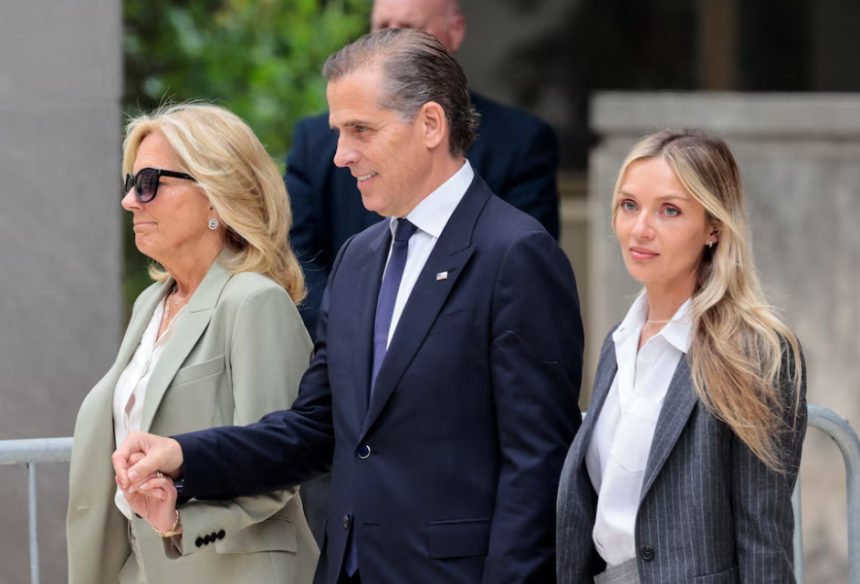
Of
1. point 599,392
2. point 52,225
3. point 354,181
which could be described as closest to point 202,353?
point 599,392

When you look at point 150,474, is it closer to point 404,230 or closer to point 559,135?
point 404,230

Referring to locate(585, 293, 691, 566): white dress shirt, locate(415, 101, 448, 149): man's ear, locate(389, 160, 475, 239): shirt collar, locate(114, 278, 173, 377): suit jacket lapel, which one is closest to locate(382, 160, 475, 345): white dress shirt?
locate(389, 160, 475, 239): shirt collar

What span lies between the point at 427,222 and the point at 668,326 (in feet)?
1.90

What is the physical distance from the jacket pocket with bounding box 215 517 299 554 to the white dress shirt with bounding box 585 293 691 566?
82 cm

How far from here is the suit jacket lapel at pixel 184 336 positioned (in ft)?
10.1

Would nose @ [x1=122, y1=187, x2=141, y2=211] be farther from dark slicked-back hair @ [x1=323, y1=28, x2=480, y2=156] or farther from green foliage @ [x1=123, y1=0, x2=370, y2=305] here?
green foliage @ [x1=123, y1=0, x2=370, y2=305]

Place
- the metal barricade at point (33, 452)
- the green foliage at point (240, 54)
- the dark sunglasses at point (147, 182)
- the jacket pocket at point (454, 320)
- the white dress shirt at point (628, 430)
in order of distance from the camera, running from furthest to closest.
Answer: the green foliage at point (240, 54)
the metal barricade at point (33, 452)
the dark sunglasses at point (147, 182)
the jacket pocket at point (454, 320)
the white dress shirt at point (628, 430)

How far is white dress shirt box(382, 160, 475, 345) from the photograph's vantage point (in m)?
2.89

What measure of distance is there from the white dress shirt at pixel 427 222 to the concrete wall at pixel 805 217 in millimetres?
3145

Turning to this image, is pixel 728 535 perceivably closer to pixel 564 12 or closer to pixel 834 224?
pixel 834 224

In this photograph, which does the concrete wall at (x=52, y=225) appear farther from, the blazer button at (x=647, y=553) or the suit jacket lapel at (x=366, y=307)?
the blazer button at (x=647, y=553)

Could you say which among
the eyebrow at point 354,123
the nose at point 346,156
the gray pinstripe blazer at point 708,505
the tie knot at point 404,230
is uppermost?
the eyebrow at point 354,123

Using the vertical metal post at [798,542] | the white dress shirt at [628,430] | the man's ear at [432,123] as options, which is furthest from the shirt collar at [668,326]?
the vertical metal post at [798,542]

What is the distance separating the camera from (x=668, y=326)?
271 centimetres
